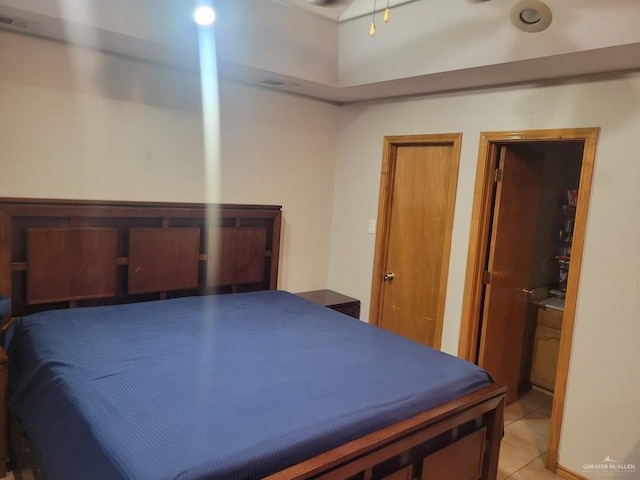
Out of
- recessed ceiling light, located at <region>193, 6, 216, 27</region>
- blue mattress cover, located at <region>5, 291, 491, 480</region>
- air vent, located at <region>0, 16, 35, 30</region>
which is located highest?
recessed ceiling light, located at <region>193, 6, 216, 27</region>

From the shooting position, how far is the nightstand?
380 centimetres

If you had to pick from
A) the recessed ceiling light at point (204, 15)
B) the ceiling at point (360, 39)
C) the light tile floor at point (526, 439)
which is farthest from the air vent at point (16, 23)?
the light tile floor at point (526, 439)

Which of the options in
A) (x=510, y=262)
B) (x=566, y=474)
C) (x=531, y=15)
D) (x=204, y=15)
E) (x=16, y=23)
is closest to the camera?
(x=531, y=15)

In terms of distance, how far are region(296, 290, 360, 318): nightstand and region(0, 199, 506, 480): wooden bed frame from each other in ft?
1.23

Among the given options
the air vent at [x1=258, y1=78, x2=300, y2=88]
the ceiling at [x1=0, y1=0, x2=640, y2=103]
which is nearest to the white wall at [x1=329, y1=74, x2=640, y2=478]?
the ceiling at [x1=0, y1=0, x2=640, y2=103]

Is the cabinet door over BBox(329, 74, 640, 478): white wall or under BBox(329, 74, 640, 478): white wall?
under

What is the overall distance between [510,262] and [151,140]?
2.64m

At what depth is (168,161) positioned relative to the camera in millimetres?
3225

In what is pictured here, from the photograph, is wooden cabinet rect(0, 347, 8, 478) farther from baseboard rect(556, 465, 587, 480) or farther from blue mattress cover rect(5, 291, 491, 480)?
baseboard rect(556, 465, 587, 480)

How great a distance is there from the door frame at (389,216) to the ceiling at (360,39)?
1.14 ft

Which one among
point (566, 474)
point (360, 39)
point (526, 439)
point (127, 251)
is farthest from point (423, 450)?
point (360, 39)

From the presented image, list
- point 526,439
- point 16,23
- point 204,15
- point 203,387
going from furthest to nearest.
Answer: point 526,439, point 204,15, point 16,23, point 203,387

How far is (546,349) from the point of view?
3.87 meters

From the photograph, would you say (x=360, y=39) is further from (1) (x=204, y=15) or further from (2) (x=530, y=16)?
(2) (x=530, y=16)
